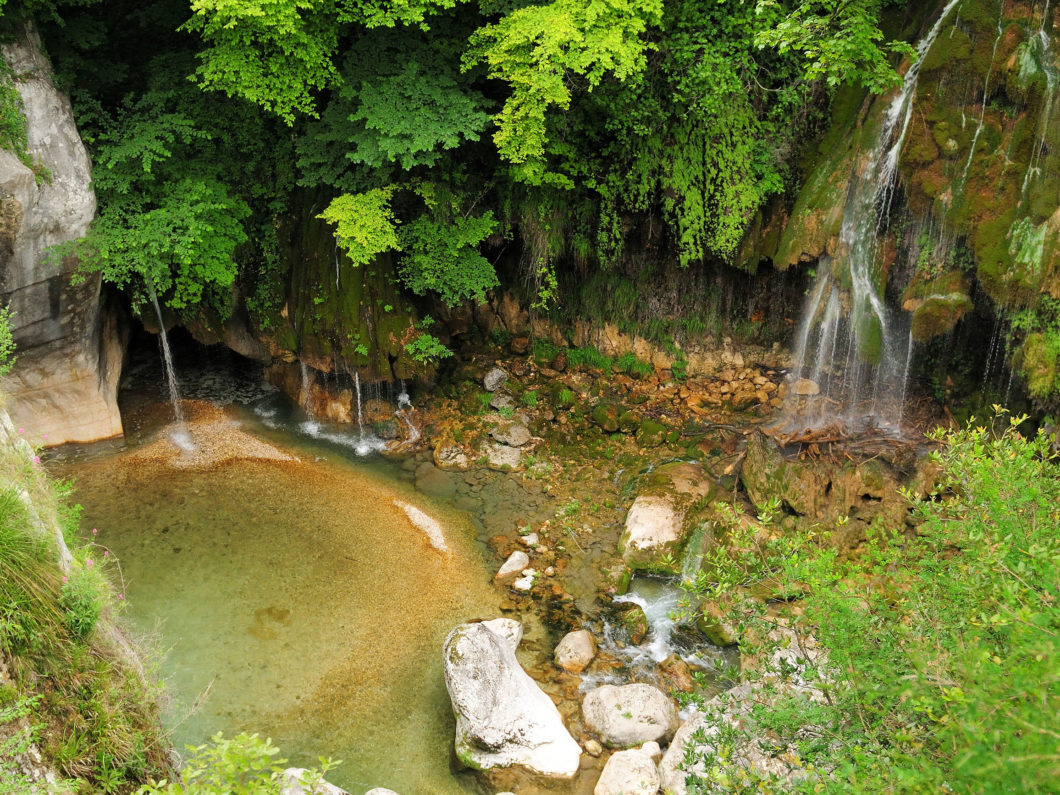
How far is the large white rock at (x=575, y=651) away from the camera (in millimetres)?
8672

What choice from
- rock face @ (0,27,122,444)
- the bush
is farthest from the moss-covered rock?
rock face @ (0,27,122,444)

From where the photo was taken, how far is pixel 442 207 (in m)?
12.0

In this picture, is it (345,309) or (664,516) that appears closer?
(664,516)

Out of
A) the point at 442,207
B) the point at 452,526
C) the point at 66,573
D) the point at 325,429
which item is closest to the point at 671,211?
the point at 442,207

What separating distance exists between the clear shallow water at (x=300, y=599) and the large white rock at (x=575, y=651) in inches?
47.7

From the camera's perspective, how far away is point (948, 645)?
11.4 feet

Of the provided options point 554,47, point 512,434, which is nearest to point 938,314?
point 554,47

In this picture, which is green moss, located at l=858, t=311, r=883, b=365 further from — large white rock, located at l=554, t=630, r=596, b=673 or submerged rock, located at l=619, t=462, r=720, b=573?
large white rock, located at l=554, t=630, r=596, b=673

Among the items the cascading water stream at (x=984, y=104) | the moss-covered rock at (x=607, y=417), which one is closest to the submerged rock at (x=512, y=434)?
the moss-covered rock at (x=607, y=417)

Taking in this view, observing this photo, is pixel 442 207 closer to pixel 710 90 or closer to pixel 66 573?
pixel 710 90

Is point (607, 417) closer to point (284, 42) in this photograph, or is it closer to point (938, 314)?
point (938, 314)

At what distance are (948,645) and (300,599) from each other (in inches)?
324

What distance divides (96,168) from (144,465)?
16.6ft

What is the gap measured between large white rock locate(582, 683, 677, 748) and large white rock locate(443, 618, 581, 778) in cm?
40
